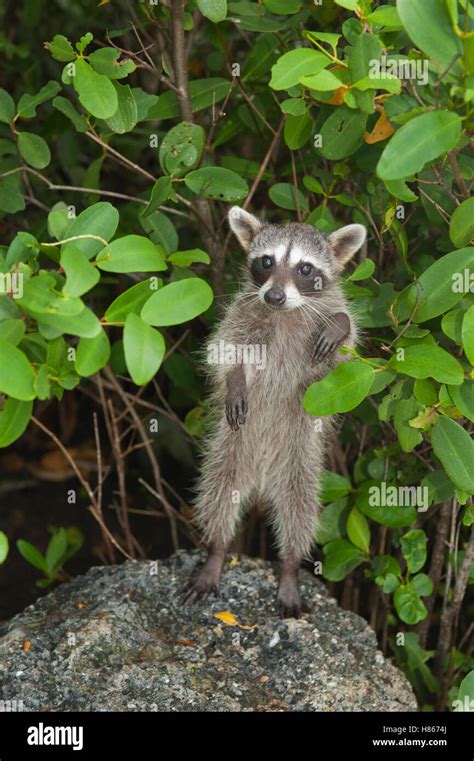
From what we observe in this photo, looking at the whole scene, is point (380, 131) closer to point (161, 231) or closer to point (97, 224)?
point (161, 231)

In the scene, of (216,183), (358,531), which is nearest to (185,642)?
(358,531)

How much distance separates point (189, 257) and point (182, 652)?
1.62 meters

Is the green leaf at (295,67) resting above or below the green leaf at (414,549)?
above

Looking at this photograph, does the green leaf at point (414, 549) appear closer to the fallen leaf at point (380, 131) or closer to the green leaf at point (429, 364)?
the green leaf at point (429, 364)

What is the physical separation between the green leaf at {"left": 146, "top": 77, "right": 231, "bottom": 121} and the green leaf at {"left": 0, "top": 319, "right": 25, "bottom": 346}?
1.67 metres

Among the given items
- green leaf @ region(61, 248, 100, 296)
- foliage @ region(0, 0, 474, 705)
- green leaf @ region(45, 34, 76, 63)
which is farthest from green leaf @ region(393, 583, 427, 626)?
green leaf @ region(45, 34, 76, 63)

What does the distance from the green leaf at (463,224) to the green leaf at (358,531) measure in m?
1.50

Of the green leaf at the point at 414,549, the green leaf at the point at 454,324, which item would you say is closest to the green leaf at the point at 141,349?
the green leaf at the point at 454,324

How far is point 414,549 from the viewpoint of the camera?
4.21m

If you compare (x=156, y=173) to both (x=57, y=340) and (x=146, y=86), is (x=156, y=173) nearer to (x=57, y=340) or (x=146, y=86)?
(x=146, y=86)

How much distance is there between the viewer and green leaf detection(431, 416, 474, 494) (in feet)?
10.9

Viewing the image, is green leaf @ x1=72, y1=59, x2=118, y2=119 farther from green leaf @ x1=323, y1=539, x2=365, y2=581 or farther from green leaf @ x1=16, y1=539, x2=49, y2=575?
green leaf @ x1=16, y1=539, x2=49, y2=575

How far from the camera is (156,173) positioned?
6660 mm

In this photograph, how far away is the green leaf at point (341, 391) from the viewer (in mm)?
3240
